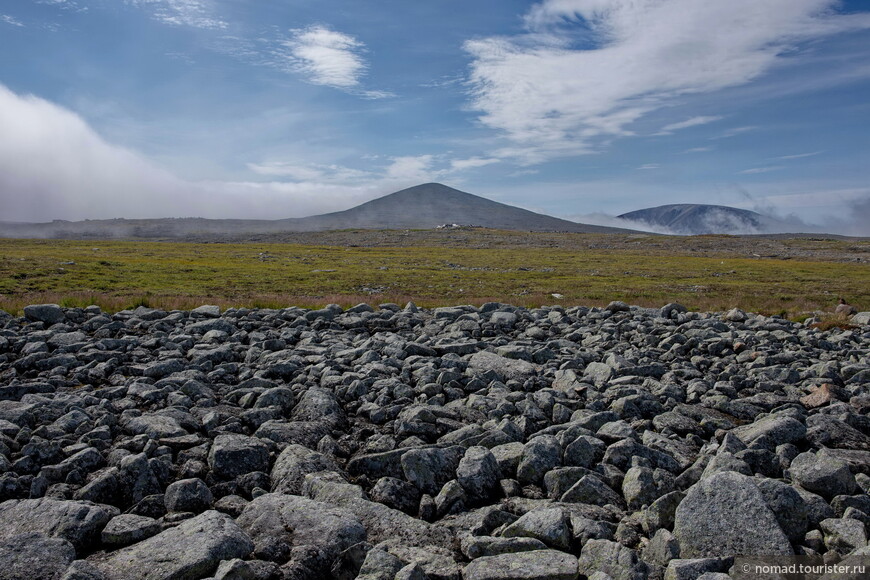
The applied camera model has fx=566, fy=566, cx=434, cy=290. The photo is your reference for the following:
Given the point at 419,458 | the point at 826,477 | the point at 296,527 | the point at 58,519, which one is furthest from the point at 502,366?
the point at 58,519

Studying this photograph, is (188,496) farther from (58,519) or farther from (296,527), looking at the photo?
(296,527)

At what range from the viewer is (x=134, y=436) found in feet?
28.4

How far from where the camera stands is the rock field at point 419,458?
19.3ft

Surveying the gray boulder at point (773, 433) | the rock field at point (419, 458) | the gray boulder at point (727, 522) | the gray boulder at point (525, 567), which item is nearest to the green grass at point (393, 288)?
the rock field at point (419, 458)

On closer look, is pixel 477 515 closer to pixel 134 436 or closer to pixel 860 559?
pixel 860 559

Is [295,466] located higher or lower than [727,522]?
lower

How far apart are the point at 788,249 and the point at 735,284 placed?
278ft

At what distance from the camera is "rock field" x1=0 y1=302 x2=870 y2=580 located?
19.3ft

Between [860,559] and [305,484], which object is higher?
[860,559]

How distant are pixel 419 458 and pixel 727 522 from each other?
3866 millimetres

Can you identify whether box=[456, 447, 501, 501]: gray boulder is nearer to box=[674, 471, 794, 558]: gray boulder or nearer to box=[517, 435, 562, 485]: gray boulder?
box=[517, 435, 562, 485]: gray boulder

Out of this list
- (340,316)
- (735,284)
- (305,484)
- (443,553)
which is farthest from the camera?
(735,284)

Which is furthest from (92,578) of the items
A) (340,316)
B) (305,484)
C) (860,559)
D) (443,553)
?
(340,316)

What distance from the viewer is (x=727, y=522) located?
6.02m
